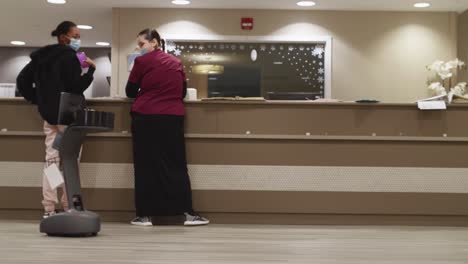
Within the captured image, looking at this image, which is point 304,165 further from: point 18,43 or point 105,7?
point 18,43

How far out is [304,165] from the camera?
500cm

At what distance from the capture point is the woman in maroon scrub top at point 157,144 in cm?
481

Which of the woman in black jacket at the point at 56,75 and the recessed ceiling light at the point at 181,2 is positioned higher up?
the recessed ceiling light at the point at 181,2

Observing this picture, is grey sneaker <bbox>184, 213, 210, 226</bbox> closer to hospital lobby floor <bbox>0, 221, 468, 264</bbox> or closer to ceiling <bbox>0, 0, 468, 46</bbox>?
hospital lobby floor <bbox>0, 221, 468, 264</bbox>

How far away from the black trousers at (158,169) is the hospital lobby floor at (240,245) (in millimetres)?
197

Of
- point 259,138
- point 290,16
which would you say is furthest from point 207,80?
point 259,138

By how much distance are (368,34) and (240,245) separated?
5.48 meters

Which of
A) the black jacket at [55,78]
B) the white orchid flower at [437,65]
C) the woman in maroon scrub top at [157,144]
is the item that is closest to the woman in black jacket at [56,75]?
the black jacket at [55,78]

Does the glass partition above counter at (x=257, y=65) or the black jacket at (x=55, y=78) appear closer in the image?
the black jacket at (x=55, y=78)

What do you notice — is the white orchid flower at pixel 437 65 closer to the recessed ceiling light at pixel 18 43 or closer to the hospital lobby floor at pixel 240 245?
the hospital lobby floor at pixel 240 245

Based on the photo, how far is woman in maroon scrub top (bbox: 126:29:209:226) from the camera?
15.8ft

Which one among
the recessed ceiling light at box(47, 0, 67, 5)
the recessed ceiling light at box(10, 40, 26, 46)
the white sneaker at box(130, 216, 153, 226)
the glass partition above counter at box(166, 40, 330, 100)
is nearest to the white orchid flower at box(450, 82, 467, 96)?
the glass partition above counter at box(166, 40, 330, 100)

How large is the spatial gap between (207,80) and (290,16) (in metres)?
1.48

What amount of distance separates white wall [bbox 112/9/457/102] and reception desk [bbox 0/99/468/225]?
360 centimetres
